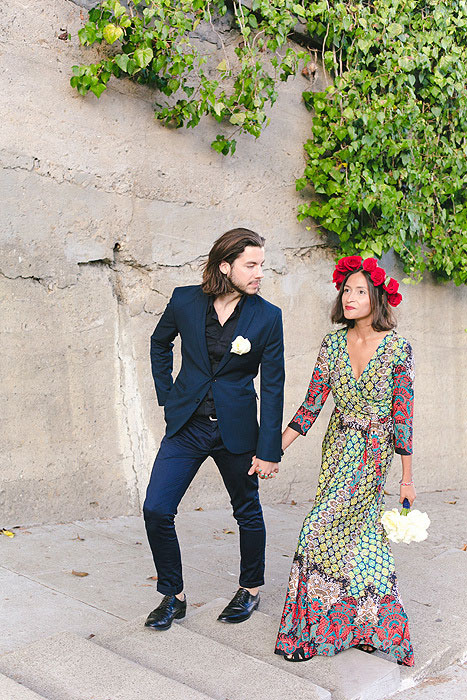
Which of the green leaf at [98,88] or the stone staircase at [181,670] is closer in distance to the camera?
the stone staircase at [181,670]

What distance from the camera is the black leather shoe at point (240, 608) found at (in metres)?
3.54

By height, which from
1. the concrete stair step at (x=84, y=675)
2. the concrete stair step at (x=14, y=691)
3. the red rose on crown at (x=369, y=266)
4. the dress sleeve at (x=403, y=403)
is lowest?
the concrete stair step at (x=84, y=675)

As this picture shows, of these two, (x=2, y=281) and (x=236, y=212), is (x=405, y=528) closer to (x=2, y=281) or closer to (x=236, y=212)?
(x=2, y=281)

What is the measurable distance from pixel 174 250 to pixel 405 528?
9.86 feet

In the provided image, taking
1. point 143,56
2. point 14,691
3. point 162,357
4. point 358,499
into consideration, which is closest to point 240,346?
point 162,357

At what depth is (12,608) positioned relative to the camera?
12.0 ft

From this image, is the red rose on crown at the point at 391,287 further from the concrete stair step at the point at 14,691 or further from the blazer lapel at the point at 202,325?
the concrete stair step at the point at 14,691

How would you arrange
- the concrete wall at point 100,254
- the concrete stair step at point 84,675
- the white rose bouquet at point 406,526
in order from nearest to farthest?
the concrete stair step at point 84,675
the white rose bouquet at point 406,526
the concrete wall at point 100,254

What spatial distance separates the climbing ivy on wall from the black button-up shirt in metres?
2.17

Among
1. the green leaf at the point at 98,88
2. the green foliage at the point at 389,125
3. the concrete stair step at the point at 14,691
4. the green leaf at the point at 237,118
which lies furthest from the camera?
the green foliage at the point at 389,125

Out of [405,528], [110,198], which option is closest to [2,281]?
[110,198]

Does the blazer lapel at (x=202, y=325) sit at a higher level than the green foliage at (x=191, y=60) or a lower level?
lower

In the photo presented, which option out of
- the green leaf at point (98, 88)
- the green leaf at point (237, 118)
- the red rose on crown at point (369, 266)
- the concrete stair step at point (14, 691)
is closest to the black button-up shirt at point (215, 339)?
the red rose on crown at point (369, 266)

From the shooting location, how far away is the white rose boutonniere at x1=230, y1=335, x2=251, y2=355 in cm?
339
